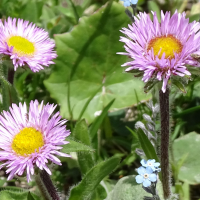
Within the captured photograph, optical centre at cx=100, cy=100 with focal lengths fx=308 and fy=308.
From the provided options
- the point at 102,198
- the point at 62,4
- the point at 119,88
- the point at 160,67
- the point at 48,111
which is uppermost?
the point at 62,4

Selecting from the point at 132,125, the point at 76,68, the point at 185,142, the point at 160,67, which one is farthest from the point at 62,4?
the point at 160,67

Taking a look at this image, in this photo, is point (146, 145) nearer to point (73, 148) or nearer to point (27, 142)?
point (73, 148)

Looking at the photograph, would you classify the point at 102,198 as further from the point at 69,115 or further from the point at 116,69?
the point at 116,69

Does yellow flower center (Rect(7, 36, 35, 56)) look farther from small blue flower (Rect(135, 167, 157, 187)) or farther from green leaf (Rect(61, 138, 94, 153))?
small blue flower (Rect(135, 167, 157, 187))

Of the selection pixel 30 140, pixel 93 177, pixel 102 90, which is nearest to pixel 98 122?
pixel 102 90

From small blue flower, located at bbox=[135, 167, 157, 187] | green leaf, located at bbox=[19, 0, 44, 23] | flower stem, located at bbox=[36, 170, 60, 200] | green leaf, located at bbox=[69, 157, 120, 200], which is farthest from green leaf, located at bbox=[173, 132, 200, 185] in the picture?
green leaf, located at bbox=[19, 0, 44, 23]

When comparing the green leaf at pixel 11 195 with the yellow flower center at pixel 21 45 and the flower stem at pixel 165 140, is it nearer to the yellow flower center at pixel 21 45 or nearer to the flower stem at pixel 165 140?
the flower stem at pixel 165 140

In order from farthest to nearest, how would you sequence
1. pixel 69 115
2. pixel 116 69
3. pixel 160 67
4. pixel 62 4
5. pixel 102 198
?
pixel 62 4, pixel 116 69, pixel 69 115, pixel 102 198, pixel 160 67
